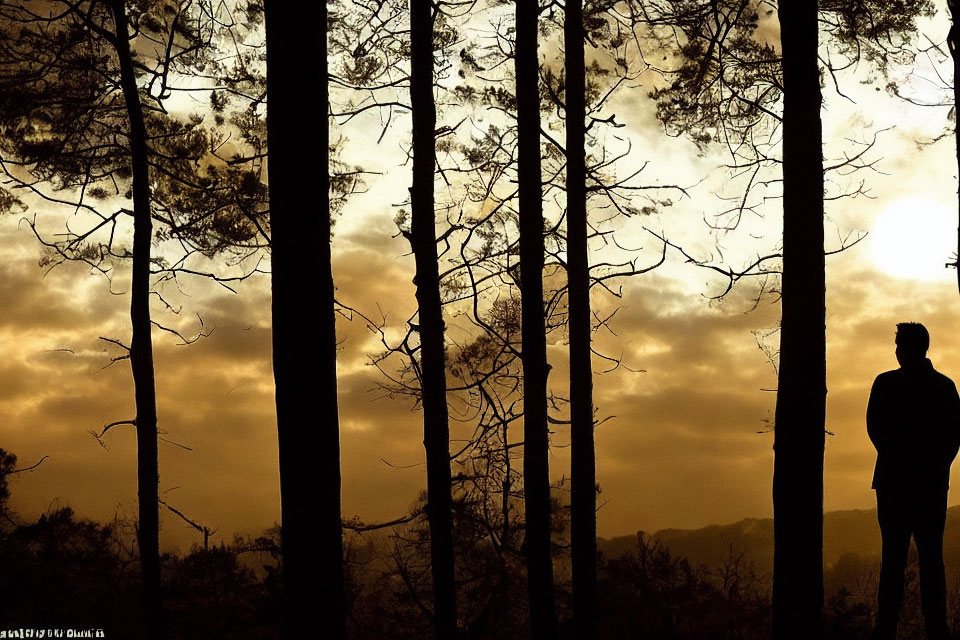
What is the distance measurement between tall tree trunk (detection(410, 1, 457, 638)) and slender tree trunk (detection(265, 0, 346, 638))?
3.85 m

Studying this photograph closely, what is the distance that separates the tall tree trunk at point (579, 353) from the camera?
9.20 m

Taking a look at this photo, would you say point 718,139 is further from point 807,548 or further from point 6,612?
point 6,612

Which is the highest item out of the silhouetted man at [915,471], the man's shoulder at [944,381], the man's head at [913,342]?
the man's head at [913,342]

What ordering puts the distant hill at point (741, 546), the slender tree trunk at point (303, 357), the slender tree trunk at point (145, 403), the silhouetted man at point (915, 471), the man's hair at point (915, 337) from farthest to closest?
the slender tree trunk at point (145, 403), the distant hill at point (741, 546), the man's hair at point (915, 337), the silhouetted man at point (915, 471), the slender tree trunk at point (303, 357)

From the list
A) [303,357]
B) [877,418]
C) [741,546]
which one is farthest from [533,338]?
[303,357]

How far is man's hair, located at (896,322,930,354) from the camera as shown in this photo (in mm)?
6121

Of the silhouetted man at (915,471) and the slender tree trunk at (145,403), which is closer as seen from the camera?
the silhouetted man at (915,471)

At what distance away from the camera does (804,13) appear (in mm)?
6891

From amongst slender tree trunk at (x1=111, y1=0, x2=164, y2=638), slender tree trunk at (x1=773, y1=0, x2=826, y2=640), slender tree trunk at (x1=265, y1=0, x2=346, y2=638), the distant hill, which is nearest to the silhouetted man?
slender tree trunk at (x1=773, y1=0, x2=826, y2=640)

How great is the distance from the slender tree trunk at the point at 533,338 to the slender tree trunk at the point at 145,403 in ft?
15.9

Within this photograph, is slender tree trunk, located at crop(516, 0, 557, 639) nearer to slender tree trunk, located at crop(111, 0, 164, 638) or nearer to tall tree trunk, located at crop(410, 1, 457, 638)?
tall tree trunk, located at crop(410, 1, 457, 638)

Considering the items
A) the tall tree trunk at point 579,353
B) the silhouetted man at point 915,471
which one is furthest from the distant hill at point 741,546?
the silhouetted man at point 915,471

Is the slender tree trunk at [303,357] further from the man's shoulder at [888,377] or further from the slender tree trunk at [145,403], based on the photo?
the slender tree trunk at [145,403]

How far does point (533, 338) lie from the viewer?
30.8ft
